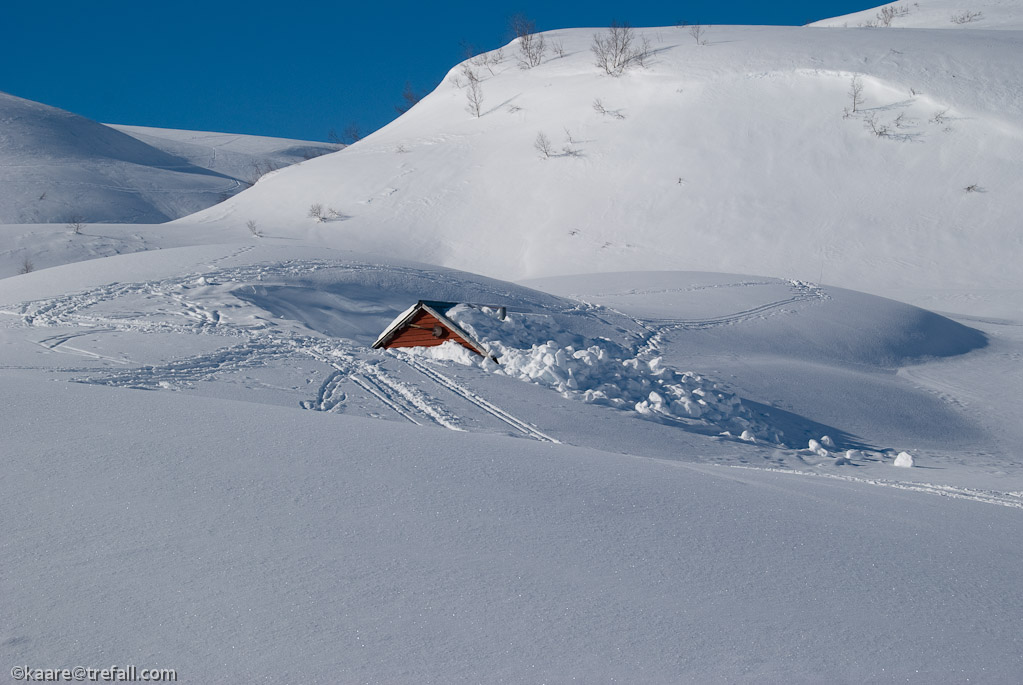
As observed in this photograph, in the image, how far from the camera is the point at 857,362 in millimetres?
10977

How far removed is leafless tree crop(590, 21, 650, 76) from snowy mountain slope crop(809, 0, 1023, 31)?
442 inches

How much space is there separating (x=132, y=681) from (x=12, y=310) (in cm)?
918

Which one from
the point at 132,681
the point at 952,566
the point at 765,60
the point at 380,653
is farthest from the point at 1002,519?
the point at 765,60

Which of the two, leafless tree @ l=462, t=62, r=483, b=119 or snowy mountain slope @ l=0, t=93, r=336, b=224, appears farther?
snowy mountain slope @ l=0, t=93, r=336, b=224

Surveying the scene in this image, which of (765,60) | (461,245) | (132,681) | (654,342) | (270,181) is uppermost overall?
(765,60)

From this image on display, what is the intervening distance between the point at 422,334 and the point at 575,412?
2192 mm

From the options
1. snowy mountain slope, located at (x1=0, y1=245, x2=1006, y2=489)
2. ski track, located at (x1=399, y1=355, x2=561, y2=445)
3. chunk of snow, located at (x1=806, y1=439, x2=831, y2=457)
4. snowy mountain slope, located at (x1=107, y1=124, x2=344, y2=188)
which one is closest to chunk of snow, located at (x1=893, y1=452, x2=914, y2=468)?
snowy mountain slope, located at (x1=0, y1=245, x2=1006, y2=489)

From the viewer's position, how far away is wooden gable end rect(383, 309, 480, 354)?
949cm

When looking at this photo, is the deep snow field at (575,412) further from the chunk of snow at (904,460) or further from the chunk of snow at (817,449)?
the chunk of snow at (904,460)

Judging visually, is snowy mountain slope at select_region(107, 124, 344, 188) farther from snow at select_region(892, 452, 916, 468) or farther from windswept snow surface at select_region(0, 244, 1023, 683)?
windswept snow surface at select_region(0, 244, 1023, 683)

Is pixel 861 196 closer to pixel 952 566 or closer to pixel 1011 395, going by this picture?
pixel 1011 395

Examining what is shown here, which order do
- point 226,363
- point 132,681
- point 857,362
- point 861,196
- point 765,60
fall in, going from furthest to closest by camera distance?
point 765,60, point 861,196, point 857,362, point 226,363, point 132,681

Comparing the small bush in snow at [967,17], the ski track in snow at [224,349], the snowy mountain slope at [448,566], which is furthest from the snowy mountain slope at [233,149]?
the snowy mountain slope at [448,566]

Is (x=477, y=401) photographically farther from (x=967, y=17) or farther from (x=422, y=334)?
(x=967, y=17)
